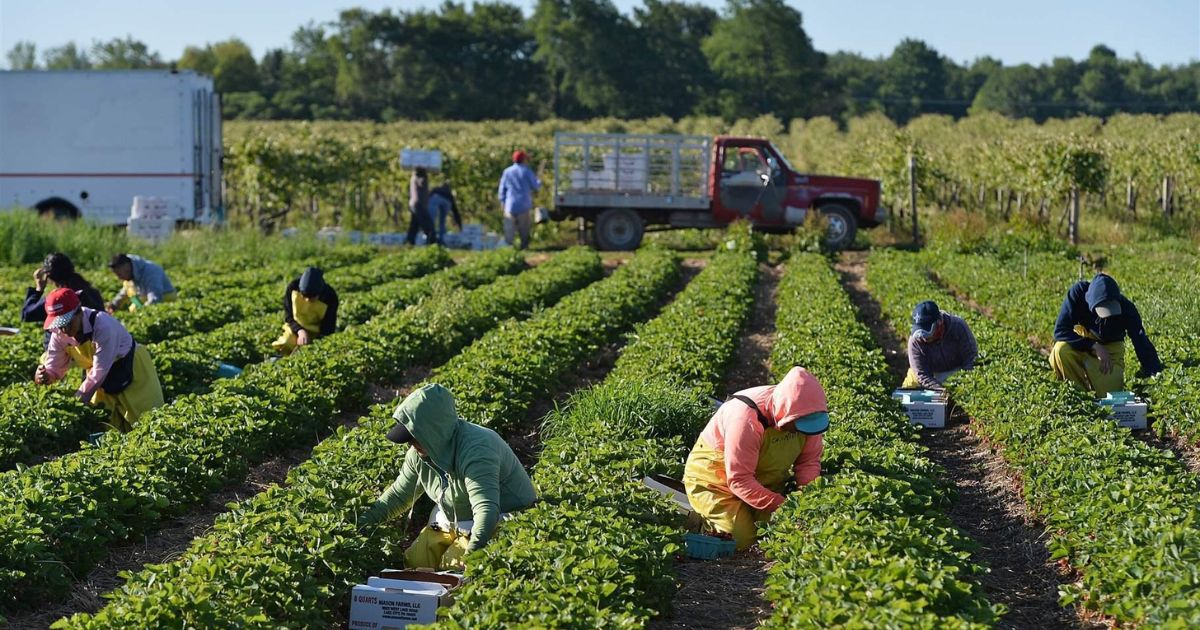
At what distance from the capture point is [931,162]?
A: 3180 centimetres

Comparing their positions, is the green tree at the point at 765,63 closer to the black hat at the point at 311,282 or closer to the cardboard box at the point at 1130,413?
the black hat at the point at 311,282

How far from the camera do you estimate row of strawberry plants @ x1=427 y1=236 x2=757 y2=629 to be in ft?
18.5

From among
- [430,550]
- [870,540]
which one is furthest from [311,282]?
[870,540]

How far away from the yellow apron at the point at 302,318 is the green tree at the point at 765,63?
55344 mm

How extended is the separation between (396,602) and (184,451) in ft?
9.89

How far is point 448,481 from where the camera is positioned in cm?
718

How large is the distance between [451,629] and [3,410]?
5.99 metres

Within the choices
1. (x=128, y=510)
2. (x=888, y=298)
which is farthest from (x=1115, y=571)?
(x=888, y=298)

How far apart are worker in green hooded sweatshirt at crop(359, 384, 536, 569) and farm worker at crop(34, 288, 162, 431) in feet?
12.6

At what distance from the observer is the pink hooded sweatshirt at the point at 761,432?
7367 mm

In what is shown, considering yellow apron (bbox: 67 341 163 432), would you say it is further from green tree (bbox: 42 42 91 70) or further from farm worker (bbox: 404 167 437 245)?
green tree (bbox: 42 42 91 70)

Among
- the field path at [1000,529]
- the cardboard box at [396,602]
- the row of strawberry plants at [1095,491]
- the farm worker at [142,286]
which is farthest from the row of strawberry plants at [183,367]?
the row of strawberry plants at [1095,491]

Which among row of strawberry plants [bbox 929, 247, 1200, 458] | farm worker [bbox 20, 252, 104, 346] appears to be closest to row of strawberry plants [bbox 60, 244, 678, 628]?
farm worker [bbox 20, 252, 104, 346]

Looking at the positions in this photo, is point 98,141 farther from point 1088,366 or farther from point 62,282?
point 1088,366
